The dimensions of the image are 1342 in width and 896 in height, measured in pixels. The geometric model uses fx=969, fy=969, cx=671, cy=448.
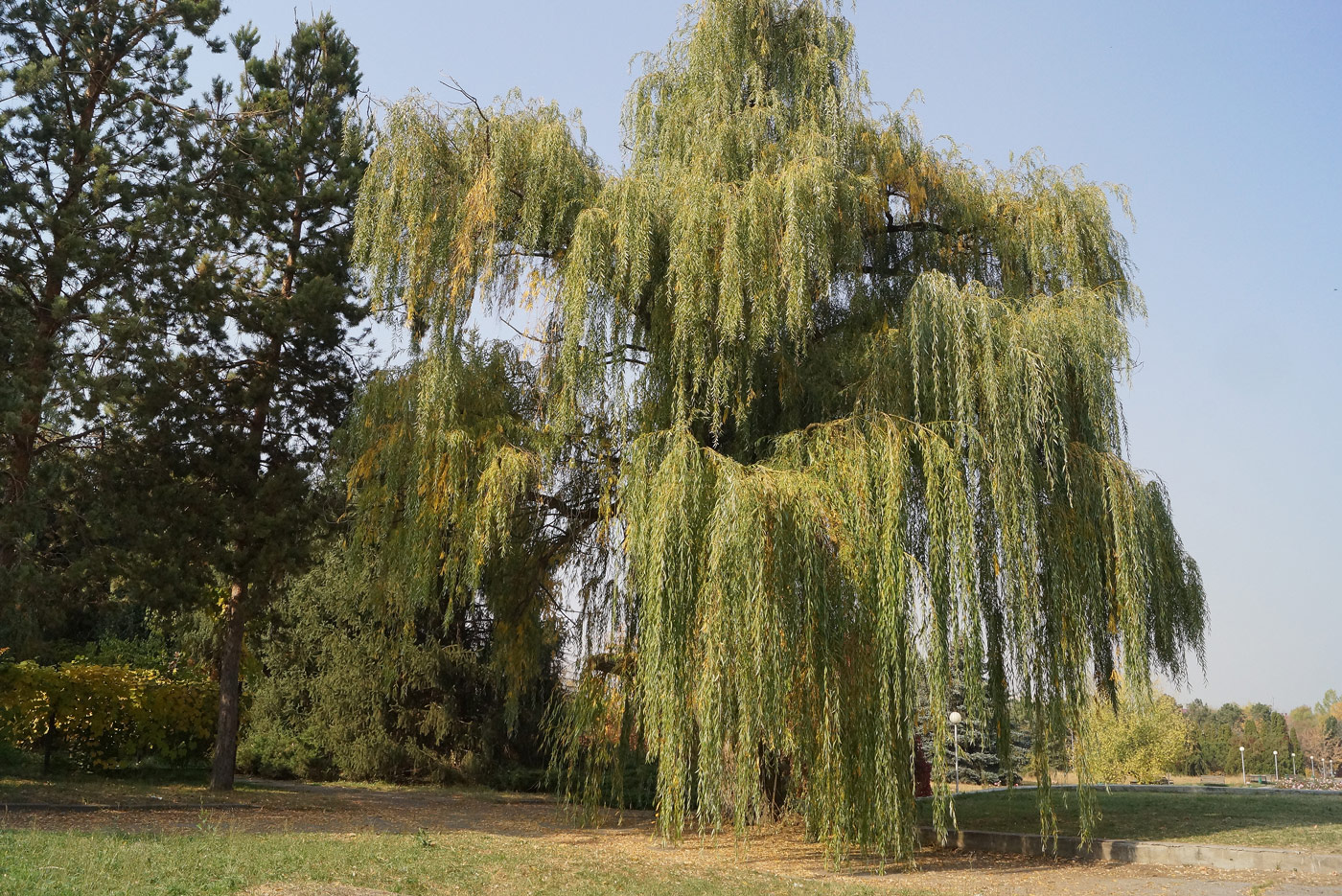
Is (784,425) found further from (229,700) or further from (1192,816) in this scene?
(229,700)

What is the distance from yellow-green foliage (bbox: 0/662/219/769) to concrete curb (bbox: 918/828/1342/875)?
39.7 feet

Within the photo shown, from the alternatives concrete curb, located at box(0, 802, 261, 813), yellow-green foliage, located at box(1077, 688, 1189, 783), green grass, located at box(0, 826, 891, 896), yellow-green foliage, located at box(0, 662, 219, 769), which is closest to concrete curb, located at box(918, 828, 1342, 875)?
green grass, located at box(0, 826, 891, 896)

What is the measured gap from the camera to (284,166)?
14453 millimetres

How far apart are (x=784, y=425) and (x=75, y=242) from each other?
8.92 meters

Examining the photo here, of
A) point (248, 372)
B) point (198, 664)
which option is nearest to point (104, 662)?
point (198, 664)

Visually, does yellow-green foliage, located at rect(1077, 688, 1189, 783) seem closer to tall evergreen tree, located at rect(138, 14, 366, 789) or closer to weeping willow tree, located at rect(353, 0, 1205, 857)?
weeping willow tree, located at rect(353, 0, 1205, 857)

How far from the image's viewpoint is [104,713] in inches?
591

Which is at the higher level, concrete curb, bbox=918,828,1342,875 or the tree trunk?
the tree trunk

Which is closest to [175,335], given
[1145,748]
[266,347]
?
[266,347]

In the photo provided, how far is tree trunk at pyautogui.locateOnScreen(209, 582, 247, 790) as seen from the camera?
14.4 meters

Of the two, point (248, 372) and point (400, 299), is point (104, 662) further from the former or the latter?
point (400, 299)

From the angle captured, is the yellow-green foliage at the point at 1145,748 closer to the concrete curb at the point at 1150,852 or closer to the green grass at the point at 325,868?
the concrete curb at the point at 1150,852

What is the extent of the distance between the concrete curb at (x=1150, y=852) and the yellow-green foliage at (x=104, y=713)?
1211 centimetres

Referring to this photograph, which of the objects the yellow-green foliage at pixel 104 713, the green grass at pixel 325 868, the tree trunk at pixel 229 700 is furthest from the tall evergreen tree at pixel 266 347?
the green grass at pixel 325 868
